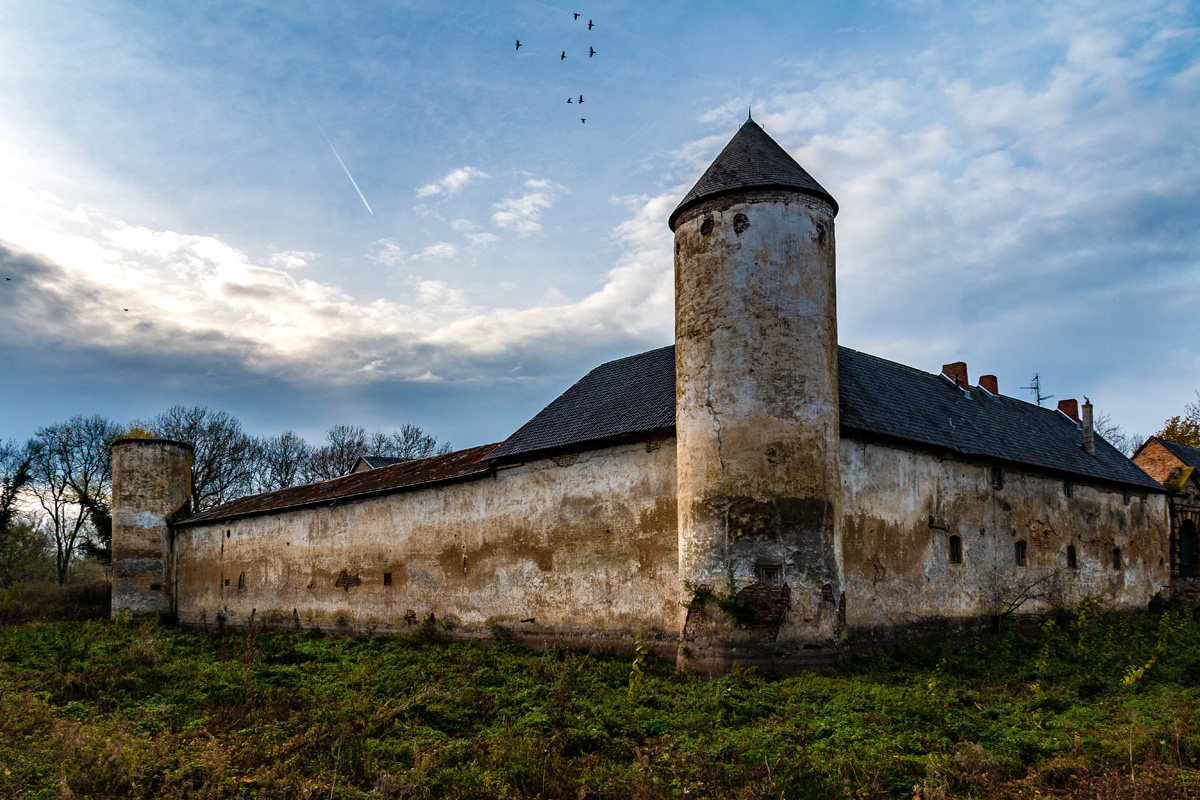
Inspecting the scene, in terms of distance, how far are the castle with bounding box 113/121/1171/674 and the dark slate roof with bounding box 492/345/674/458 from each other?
0.27 ft

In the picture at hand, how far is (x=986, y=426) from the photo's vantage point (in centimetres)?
2056

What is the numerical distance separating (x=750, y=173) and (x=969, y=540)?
982cm

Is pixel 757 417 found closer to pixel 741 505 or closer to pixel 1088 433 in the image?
pixel 741 505

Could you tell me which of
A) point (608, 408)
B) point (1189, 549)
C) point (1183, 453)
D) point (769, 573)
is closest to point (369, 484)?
point (608, 408)

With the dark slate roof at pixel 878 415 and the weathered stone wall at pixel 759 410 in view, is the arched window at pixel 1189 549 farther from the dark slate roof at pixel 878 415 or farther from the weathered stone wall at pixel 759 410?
the weathered stone wall at pixel 759 410

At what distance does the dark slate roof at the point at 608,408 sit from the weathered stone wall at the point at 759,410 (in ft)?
5.26

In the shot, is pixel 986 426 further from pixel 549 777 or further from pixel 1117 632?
pixel 549 777

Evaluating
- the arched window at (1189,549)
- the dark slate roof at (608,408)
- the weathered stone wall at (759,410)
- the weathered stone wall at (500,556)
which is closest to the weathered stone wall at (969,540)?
the weathered stone wall at (759,410)

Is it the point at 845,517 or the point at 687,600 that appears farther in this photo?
the point at 845,517

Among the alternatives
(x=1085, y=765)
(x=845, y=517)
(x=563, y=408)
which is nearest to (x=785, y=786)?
(x=1085, y=765)

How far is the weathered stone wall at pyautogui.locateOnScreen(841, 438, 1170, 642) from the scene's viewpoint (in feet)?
48.8

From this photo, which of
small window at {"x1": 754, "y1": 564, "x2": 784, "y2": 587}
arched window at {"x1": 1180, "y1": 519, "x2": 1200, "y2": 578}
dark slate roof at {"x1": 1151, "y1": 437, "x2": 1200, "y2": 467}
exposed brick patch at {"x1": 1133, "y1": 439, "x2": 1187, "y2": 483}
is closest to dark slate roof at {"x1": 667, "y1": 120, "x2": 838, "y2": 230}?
small window at {"x1": 754, "y1": 564, "x2": 784, "y2": 587}

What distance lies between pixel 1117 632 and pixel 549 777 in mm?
16472

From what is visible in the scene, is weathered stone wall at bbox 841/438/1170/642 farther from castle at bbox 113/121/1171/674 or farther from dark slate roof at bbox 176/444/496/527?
dark slate roof at bbox 176/444/496/527
